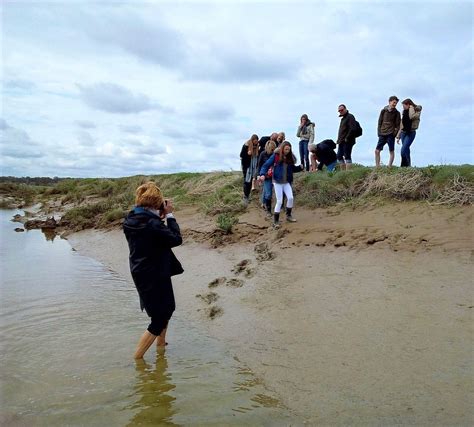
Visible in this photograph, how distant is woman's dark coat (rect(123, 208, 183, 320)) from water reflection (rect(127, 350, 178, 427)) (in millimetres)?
565

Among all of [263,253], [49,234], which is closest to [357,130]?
[263,253]

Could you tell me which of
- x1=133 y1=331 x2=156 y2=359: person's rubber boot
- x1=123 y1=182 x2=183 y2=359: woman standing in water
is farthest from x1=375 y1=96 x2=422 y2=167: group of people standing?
x1=133 y1=331 x2=156 y2=359: person's rubber boot

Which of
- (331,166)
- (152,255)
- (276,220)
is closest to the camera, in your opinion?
(152,255)

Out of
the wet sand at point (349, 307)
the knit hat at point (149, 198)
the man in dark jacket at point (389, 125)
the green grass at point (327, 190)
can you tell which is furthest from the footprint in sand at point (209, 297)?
the man in dark jacket at point (389, 125)

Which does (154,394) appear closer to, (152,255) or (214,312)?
(152,255)

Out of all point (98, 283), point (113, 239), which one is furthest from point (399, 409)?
point (113, 239)

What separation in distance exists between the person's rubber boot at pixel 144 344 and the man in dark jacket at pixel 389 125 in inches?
299

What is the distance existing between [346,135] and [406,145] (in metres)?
1.48

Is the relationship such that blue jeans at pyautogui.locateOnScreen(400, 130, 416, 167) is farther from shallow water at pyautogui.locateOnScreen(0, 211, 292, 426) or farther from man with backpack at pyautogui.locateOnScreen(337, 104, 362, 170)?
shallow water at pyautogui.locateOnScreen(0, 211, 292, 426)

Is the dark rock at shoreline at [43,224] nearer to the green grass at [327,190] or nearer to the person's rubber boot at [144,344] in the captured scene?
the green grass at [327,190]

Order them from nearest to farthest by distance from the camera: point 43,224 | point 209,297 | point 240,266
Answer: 1. point 209,297
2. point 240,266
3. point 43,224

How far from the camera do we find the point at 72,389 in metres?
4.32

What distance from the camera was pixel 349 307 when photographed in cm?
582

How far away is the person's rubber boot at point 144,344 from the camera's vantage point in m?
4.97
